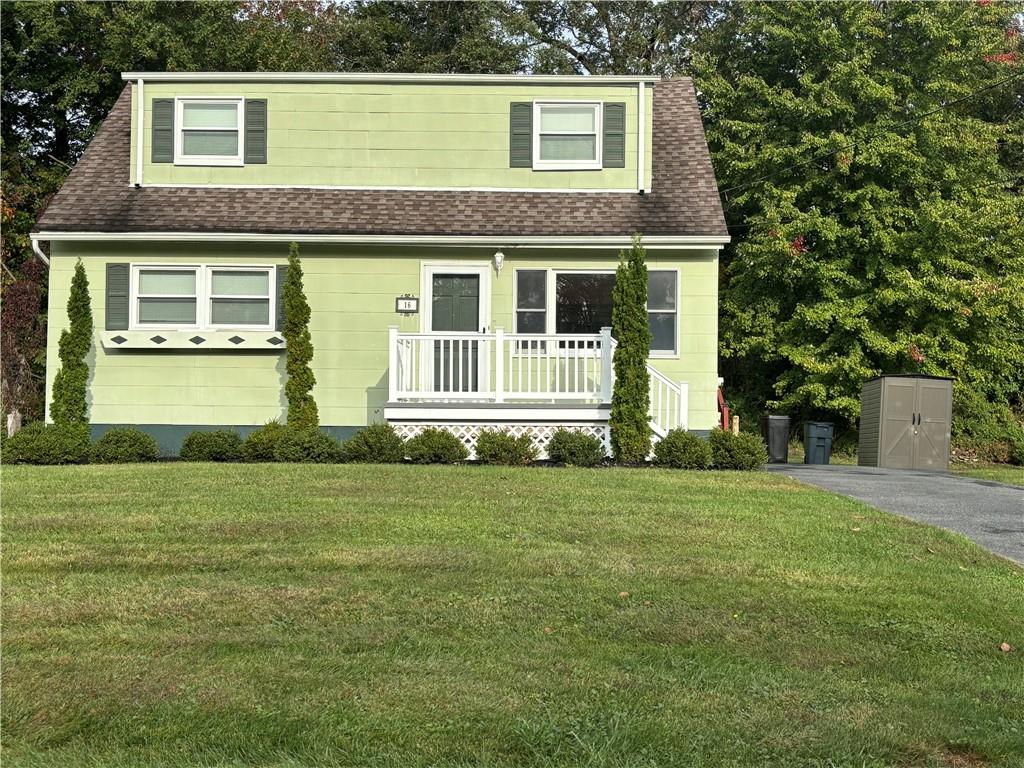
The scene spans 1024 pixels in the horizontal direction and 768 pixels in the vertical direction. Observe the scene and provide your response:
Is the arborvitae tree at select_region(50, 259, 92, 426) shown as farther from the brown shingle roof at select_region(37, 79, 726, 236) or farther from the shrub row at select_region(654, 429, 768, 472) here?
the shrub row at select_region(654, 429, 768, 472)

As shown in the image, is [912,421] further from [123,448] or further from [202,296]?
[123,448]

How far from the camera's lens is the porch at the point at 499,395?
1420 cm

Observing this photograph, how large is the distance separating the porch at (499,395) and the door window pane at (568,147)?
3368mm

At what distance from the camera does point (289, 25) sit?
99.5ft

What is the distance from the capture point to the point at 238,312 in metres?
16.0

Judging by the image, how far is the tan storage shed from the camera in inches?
697

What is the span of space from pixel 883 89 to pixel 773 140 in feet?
8.78

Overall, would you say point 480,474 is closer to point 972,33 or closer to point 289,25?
point 972,33

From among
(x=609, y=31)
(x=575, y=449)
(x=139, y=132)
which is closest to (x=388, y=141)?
(x=139, y=132)

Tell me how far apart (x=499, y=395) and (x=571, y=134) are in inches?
185

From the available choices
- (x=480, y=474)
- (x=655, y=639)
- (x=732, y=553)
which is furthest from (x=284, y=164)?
(x=655, y=639)

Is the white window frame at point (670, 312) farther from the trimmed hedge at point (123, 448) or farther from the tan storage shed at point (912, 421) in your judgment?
the trimmed hedge at point (123, 448)

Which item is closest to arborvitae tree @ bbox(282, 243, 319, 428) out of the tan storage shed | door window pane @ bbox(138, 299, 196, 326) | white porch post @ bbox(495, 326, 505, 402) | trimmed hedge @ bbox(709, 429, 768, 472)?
door window pane @ bbox(138, 299, 196, 326)

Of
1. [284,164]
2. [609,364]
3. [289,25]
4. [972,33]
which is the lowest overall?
[609,364]
